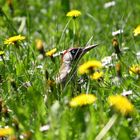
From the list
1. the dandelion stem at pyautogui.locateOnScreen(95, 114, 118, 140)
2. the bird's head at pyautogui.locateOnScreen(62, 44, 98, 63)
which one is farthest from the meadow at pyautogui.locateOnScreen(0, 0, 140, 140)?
the bird's head at pyautogui.locateOnScreen(62, 44, 98, 63)

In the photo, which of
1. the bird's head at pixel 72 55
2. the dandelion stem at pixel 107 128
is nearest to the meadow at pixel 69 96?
the dandelion stem at pixel 107 128

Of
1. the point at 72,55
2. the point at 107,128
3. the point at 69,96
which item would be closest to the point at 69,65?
the point at 72,55

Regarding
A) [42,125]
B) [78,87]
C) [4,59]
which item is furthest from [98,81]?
[4,59]

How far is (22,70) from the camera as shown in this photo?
205 inches

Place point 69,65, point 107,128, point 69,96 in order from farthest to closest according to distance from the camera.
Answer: point 69,65 → point 69,96 → point 107,128

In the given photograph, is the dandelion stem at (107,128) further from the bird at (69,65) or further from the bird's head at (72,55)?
the bird's head at (72,55)

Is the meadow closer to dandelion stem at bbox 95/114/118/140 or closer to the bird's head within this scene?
dandelion stem at bbox 95/114/118/140

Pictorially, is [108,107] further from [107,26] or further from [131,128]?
[107,26]

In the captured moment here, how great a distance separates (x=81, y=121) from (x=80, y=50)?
1.43m

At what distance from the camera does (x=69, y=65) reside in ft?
16.0

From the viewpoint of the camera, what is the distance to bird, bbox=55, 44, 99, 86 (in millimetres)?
4680

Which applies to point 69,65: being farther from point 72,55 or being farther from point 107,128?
point 107,128

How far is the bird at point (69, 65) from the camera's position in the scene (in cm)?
468

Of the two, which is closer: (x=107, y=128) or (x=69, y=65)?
(x=107, y=128)
